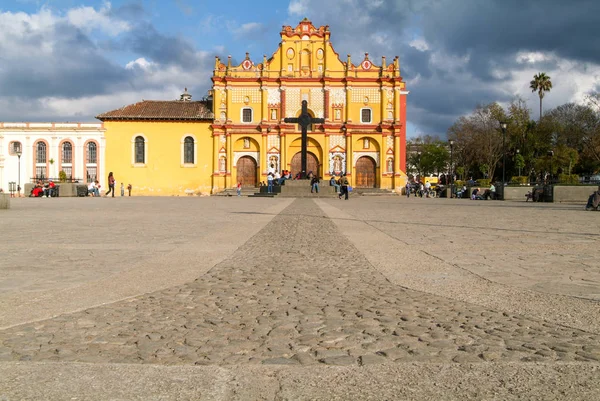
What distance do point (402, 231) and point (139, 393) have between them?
9963 mm

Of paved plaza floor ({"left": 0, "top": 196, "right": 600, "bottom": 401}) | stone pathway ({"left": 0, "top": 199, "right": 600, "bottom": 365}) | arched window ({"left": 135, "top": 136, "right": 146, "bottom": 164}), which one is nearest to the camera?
paved plaza floor ({"left": 0, "top": 196, "right": 600, "bottom": 401})

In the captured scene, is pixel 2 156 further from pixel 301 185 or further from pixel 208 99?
pixel 301 185

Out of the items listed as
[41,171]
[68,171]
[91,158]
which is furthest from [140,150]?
[41,171]

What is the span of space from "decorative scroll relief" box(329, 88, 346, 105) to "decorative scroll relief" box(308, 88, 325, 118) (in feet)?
2.95

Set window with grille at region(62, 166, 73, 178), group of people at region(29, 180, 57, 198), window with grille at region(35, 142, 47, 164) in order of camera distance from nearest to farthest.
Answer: group of people at region(29, 180, 57, 198)
window with grille at region(35, 142, 47, 164)
window with grille at region(62, 166, 73, 178)

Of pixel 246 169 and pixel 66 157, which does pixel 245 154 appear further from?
pixel 66 157

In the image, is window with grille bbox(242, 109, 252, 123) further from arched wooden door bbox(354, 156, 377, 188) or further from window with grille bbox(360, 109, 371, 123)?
arched wooden door bbox(354, 156, 377, 188)

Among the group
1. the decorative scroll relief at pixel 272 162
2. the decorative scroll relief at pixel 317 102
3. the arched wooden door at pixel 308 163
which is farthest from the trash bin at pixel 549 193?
the decorative scroll relief at pixel 272 162

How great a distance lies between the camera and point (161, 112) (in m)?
55.4

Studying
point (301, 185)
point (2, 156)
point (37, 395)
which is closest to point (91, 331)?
point (37, 395)

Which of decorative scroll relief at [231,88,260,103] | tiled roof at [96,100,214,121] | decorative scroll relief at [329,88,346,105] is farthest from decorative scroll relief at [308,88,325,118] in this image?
tiled roof at [96,100,214,121]

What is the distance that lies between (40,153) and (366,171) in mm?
34124

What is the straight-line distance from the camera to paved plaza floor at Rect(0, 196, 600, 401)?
3010 millimetres

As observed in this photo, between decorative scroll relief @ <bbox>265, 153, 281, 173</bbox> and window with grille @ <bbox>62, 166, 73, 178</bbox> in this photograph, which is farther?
window with grille @ <bbox>62, 166, 73, 178</bbox>
